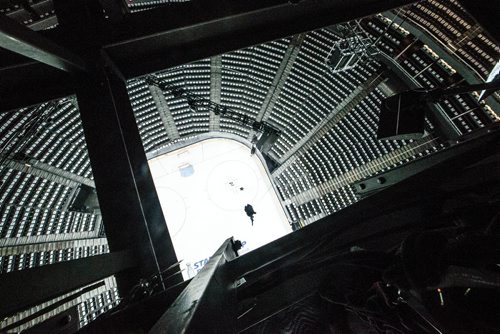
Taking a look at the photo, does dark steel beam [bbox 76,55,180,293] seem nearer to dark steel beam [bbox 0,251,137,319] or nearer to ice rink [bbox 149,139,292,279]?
dark steel beam [bbox 0,251,137,319]

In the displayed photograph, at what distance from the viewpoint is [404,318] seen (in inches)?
26.1

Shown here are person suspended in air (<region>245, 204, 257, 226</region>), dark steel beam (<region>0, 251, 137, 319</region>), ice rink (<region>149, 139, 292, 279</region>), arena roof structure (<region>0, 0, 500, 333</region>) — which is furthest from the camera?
person suspended in air (<region>245, 204, 257, 226</region>)

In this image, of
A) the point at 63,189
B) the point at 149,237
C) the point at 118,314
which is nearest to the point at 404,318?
the point at 118,314

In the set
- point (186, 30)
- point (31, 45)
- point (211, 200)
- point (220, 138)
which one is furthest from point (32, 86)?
point (220, 138)

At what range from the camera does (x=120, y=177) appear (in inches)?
55.3

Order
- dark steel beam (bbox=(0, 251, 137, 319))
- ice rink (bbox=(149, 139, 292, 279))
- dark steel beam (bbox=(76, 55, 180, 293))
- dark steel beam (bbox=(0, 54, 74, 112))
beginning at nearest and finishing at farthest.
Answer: dark steel beam (bbox=(0, 251, 137, 319))
dark steel beam (bbox=(76, 55, 180, 293))
dark steel beam (bbox=(0, 54, 74, 112))
ice rink (bbox=(149, 139, 292, 279))

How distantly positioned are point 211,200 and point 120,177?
5067mm

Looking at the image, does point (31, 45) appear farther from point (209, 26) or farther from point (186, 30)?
point (209, 26)

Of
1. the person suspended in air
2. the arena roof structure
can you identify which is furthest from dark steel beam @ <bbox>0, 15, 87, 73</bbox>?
the person suspended in air

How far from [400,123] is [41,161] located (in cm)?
481

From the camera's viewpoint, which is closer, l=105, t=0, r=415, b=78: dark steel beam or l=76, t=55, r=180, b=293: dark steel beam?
l=76, t=55, r=180, b=293: dark steel beam

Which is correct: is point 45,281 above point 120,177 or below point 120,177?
below

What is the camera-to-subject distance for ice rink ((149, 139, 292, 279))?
6.08 m

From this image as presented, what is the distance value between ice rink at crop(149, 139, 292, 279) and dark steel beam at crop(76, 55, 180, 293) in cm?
470
